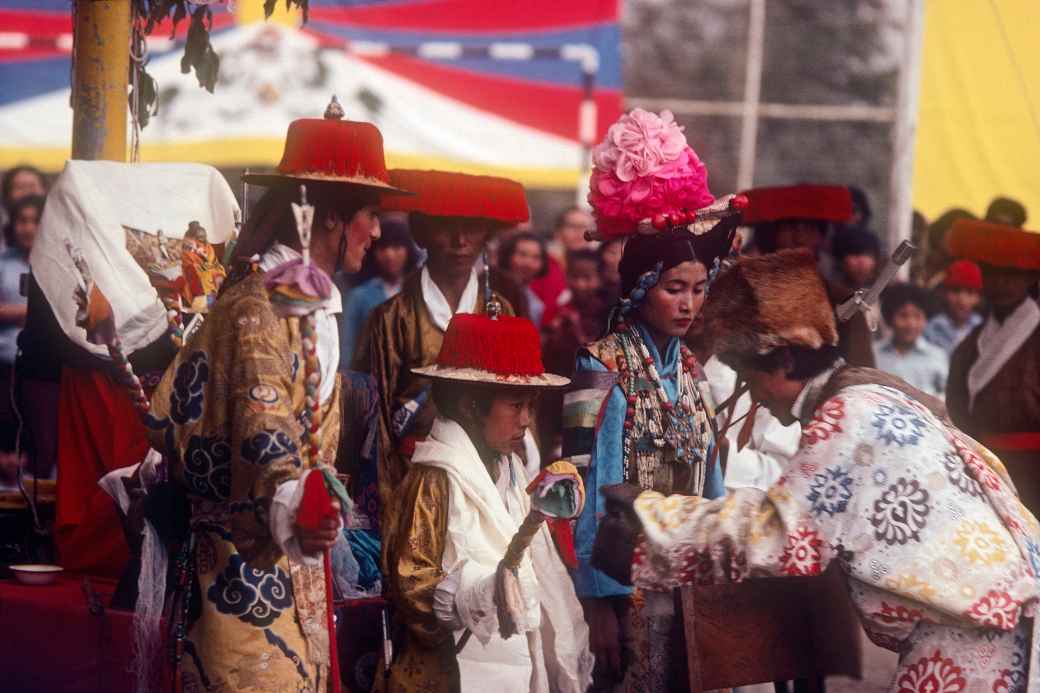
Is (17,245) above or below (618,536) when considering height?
above

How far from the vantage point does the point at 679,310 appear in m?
5.21

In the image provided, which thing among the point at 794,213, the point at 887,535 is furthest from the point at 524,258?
the point at 887,535

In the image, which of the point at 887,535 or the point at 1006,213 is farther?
the point at 1006,213

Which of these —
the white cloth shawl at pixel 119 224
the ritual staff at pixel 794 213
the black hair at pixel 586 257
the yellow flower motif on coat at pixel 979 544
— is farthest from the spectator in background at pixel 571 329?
the yellow flower motif on coat at pixel 979 544

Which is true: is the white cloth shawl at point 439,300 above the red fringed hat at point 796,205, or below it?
below

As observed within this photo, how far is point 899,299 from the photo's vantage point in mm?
10578

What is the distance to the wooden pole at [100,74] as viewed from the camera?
5.85m

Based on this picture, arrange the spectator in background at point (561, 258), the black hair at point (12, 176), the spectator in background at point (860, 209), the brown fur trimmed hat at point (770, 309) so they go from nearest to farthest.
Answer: the brown fur trimmed hat at point (770, 309)
the black hair at point (12, 176)
the spectator in background at point (860, 209)
the spectator in background at point (561, 258)

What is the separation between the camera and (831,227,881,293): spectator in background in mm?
9094

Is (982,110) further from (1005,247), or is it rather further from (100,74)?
(100,74)

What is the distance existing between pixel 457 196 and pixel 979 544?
118 inches

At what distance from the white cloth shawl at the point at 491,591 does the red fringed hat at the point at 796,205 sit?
2964mm

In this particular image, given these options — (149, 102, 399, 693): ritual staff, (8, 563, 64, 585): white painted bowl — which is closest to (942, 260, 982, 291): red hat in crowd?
(8, 563, 64, 585): white painted bowl

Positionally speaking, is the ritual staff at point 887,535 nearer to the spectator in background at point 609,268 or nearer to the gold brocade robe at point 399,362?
the gold brocade robe at point 399,362
